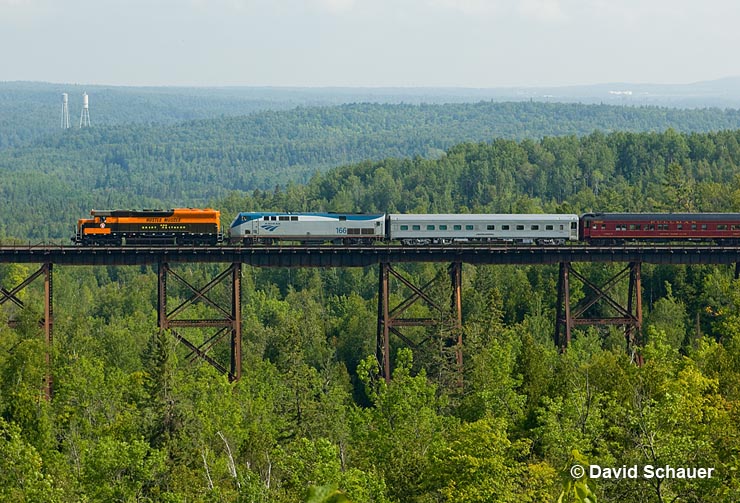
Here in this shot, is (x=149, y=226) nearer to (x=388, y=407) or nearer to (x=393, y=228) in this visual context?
(x=393, y=228)

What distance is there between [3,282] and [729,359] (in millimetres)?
106763

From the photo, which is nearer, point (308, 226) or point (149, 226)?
point (149, 226)

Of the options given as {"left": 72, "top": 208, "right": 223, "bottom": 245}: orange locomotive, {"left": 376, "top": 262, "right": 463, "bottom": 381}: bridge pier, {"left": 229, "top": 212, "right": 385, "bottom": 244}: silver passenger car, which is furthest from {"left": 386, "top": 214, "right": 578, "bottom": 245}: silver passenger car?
{"left": 72, "top": 208, "right": 223, "bottom": 245}: orange locomotive

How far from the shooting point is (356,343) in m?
99.3

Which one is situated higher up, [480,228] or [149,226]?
[149,226]

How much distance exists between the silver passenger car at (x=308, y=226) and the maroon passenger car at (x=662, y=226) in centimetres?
1381

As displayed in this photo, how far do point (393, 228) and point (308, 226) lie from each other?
530cm

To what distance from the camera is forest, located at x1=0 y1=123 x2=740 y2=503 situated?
1512 inches

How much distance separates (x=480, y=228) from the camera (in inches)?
2788

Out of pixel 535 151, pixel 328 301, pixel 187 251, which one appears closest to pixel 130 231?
pixel 187 251

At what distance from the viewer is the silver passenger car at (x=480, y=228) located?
232 ft

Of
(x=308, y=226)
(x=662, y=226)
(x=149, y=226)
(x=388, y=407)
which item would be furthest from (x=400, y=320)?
(x=662, y=226)

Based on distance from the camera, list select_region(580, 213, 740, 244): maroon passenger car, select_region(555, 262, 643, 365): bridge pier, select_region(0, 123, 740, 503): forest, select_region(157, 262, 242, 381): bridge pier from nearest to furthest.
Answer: select_region(0, 123, 740, 503): forest, select_region(157, 262, 242, 381): bridge pier, select_region(555, 262, 643, 365): bridge pier, select_region(580, 213, 740, 244): maroon passenger car

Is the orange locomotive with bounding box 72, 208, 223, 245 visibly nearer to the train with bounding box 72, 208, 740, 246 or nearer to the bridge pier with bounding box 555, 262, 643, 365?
the train with bounding box 72, 208, 740, 246
